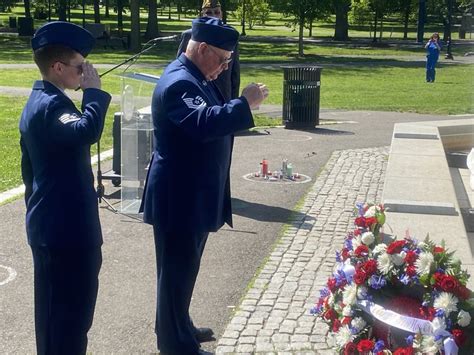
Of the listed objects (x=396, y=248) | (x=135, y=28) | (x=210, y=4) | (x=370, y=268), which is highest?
(x=210, y=4)

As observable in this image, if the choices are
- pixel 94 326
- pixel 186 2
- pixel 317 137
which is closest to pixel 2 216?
pixel 94 326

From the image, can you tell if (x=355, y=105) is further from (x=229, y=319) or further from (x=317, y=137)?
(x=229, y=319)

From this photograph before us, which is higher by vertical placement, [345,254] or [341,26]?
[345,254]

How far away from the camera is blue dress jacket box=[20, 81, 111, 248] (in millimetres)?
3826

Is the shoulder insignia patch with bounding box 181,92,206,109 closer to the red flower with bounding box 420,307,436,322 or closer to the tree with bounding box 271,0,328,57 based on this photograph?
the red flower with bounding box 420,307,436,322

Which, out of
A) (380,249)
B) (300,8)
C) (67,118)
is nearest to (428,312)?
(380,249)

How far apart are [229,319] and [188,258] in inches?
46.3

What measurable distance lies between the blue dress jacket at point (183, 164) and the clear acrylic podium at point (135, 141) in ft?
12.8

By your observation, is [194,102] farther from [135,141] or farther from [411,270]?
[135,141]

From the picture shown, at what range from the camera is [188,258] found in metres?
4.82

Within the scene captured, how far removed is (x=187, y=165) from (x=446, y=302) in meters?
1.62

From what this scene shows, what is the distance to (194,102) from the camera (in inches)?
174

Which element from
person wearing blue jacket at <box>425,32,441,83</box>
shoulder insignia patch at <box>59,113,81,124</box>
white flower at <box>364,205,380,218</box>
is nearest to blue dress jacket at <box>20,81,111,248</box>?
shoulder insignia patch at <box>59,113,81,124</box>

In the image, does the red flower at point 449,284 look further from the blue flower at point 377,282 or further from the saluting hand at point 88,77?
the saluting hand at point 88,77
